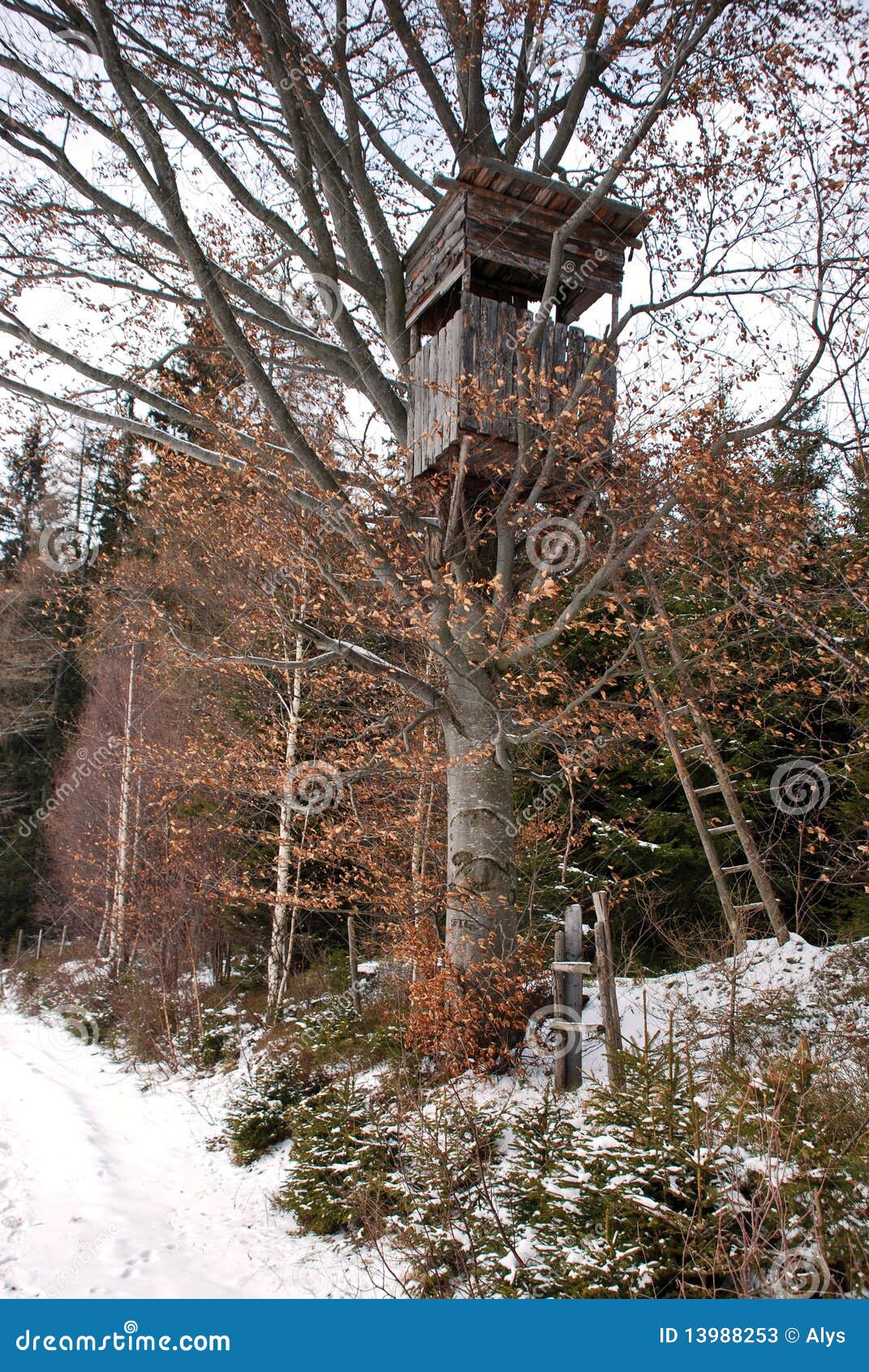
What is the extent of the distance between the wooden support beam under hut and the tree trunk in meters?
2.24

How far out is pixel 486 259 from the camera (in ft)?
27.3

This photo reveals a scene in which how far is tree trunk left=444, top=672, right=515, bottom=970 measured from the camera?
7340mm

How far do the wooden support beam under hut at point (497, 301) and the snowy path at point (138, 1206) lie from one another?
20.3 feet

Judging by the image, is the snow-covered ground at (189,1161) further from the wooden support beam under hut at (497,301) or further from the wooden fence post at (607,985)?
the wooden support beam under hut at (497,301)

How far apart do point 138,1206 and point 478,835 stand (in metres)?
3.85

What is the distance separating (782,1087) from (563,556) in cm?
506

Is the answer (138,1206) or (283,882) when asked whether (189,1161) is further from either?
(283,882)

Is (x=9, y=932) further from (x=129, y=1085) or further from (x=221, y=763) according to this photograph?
(x=221, y=763)

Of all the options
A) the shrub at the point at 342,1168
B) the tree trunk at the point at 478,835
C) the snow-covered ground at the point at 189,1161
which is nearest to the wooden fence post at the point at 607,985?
the snow-covered ground at the point at 189,1161

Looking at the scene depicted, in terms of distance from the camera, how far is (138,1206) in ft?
21.1

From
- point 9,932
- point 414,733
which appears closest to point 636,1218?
point 414,733

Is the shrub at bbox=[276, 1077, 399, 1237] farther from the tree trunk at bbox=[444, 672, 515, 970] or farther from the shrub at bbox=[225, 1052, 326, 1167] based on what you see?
the tree trunk at bbox=[444, 672, 515, 970]

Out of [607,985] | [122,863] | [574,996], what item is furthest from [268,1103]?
[122,863]

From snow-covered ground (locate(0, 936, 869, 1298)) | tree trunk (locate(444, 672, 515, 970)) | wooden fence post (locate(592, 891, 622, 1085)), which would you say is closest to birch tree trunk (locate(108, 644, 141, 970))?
snow-covered ground (locate(0, 936, 869, 1298))
